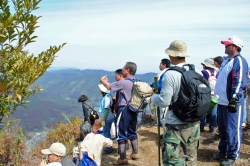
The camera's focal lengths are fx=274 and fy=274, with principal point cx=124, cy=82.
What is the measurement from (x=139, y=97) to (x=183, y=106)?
193 cm

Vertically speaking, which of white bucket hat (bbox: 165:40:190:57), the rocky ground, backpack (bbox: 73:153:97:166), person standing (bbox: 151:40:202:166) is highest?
white bucket hat (bbox: 165:40:190:57)

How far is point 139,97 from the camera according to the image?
5.51 metres

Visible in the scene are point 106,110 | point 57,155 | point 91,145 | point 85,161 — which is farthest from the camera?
point 106,110

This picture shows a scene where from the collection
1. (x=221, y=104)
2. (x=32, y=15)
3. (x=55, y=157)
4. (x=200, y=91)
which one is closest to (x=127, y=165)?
(x=55, y=157)

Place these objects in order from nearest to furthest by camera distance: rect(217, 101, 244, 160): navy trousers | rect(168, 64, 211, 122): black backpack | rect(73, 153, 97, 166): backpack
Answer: rect(168, 64, 211, 122): black backpack < rect(217, 101, 244, 160): navy trousers < rect(73, 153, 97, 166): backpack

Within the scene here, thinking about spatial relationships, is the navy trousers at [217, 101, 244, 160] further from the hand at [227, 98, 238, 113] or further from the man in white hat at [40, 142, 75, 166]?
the man in white hat at [40, 142, 75, 166]

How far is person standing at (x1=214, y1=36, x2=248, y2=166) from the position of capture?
183 inches

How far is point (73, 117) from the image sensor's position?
10.5 meters

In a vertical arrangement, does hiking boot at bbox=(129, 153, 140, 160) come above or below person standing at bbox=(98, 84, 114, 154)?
below

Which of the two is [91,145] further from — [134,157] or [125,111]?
[134,157]

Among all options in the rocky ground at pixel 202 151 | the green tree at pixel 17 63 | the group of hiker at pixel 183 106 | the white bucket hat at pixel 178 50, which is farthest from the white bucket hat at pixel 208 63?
the green tree at pixel 17 63

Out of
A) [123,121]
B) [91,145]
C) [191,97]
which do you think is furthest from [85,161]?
[191,97]

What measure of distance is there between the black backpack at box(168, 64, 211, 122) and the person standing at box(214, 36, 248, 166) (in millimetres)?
1201

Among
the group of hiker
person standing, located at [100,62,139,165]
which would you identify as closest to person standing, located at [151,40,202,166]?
the group of hiker
